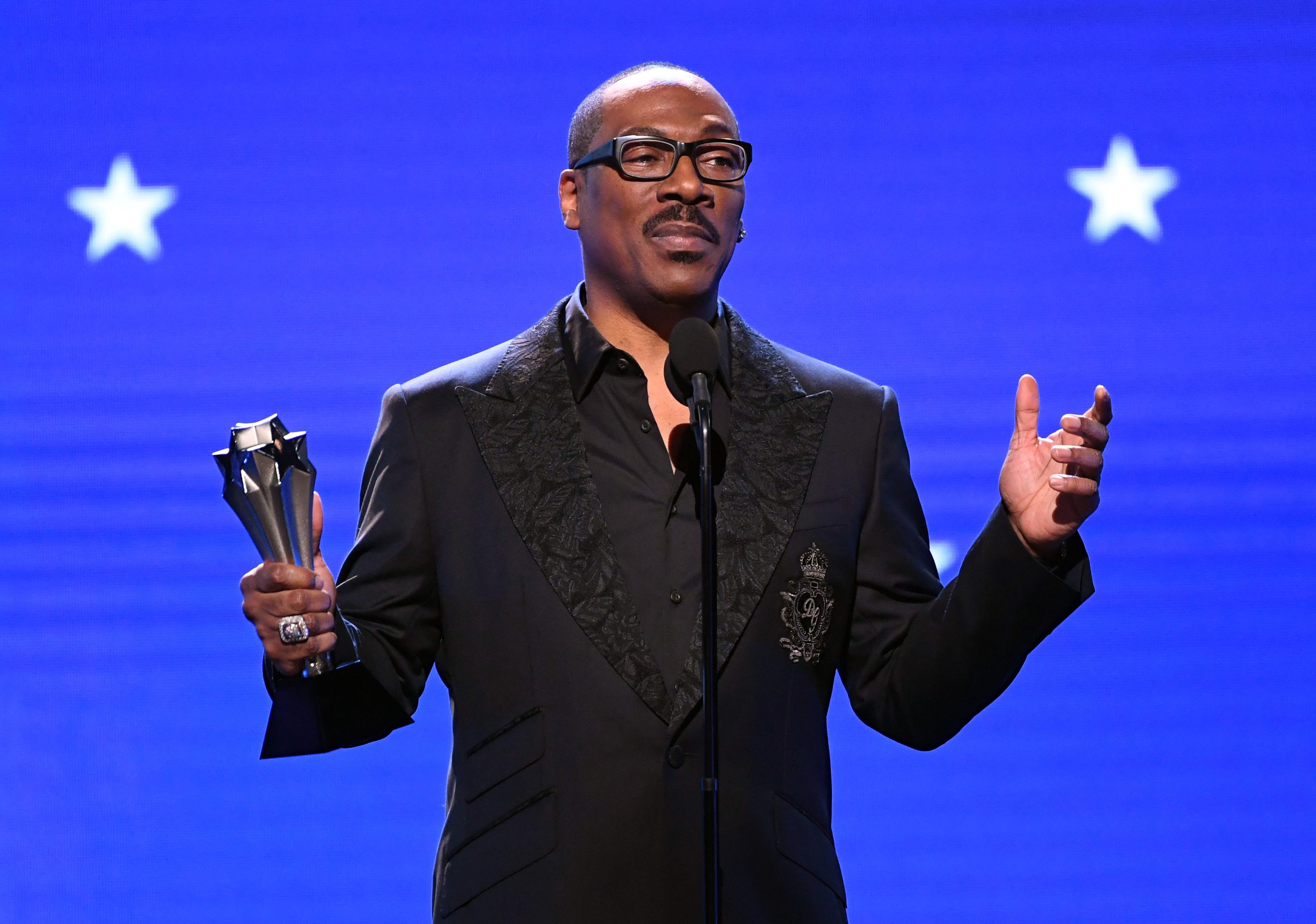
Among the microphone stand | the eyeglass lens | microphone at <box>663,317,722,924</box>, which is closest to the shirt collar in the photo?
the eyeglass lens

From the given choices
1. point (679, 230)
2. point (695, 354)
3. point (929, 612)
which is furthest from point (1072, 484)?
point (679, 230)

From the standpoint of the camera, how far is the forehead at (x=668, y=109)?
2.09 meters

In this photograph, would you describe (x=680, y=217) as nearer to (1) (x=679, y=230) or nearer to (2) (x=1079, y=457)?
(1) (x=679, y=230)

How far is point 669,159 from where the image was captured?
2.08 metres

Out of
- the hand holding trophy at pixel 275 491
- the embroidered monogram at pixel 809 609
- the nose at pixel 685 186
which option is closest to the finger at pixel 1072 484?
the embroidered monogram at pixel 809 609

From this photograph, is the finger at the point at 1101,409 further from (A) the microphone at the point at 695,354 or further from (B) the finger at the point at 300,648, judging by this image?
(B) the finger at the point at 300,648

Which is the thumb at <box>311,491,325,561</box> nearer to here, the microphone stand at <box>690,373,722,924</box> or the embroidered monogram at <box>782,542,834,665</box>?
the microphone stand at <box>690,373,722,924</box>

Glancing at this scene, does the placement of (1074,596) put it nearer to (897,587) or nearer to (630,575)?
(897,587)

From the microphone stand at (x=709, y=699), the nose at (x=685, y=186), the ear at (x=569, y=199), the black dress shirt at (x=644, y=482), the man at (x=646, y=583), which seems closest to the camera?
the microphone stand at (x=709, y=699)

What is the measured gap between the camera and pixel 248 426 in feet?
5.25

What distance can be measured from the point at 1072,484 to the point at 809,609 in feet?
1.46

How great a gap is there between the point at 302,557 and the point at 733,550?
618 millimetres

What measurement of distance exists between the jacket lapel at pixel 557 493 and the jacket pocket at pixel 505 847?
0.20m

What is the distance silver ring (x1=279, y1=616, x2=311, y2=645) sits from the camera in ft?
5.25
